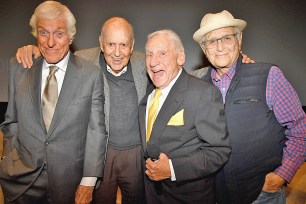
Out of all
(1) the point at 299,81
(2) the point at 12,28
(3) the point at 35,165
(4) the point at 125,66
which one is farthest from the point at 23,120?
(1) the point at 299,81

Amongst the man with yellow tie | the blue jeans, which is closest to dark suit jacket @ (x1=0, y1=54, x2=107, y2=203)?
the man with yellow tie

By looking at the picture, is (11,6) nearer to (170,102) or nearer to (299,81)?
(170,102)

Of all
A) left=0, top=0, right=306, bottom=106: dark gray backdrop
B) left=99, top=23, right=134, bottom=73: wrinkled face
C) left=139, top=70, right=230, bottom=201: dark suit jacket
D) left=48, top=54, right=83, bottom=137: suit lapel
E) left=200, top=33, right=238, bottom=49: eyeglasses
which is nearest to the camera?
left=139, top=70, right=230, bottom=201: dark suit jacket

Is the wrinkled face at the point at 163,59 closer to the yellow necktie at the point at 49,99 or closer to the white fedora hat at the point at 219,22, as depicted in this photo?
the white fedora hat at the point at 219,22

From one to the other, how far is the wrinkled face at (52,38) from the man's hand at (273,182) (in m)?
1.76

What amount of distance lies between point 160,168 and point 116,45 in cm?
110

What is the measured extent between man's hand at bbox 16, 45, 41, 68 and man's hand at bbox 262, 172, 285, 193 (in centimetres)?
195

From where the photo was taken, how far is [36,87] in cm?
179

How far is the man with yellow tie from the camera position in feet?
5.41

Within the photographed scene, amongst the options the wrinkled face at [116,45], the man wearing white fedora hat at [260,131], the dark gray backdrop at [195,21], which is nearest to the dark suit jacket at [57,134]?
the wrinkled face at [116,45]

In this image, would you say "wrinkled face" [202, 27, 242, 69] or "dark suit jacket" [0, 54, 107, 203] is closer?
"dark suit jacket" [0, 54, 107, 203]

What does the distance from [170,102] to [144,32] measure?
2.47m

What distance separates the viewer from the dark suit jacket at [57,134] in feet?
5.81

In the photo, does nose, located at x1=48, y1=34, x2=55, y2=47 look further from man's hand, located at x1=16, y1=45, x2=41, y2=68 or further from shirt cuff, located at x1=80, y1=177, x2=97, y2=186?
shirt cuff, located at x1=80, y1=177, x2=97, y2=186
